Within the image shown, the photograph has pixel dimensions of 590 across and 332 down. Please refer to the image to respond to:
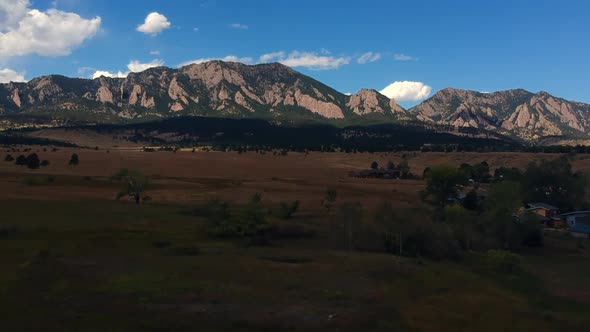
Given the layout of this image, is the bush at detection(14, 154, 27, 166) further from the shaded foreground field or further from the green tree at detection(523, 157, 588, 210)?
the green tree at detection(523, 157, 588, 210)

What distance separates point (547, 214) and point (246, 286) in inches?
2663

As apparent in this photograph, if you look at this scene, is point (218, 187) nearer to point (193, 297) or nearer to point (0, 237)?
point (0, 237)

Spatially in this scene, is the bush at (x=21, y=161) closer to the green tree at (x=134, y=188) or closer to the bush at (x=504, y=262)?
the green tree at (x=134, y=188)

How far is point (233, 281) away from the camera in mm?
33375

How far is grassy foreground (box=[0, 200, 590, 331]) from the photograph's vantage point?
25.8m

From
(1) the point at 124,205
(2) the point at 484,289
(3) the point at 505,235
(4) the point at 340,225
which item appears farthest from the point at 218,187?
(2) the point at 484,289

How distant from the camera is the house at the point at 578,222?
72.4 metres

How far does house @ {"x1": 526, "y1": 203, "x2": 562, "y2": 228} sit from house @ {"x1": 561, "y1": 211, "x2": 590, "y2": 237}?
1.43m

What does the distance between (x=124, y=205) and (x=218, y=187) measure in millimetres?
33697

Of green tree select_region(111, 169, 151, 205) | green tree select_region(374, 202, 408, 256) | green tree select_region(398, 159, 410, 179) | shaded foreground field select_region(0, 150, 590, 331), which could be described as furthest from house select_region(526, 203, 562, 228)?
green tree select_region(111, 169, 151, 205)

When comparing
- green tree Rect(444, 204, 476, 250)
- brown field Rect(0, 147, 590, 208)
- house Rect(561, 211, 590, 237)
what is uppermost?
brown field Rect(0, 147, 590, 208)

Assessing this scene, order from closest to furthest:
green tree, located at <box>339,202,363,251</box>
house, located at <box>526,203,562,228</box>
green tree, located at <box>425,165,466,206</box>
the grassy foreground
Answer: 1. the grassy foreground
2. green tree, located at <box>339,202,363,251</box>
3. house, located at <box>526,203,562,228</box>
4. green tree, located at <box>425,165,466,206</box>

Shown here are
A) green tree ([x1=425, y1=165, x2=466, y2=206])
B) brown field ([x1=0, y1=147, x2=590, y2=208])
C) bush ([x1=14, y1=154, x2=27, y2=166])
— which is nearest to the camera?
green tree ([x1=425, y1=165, x2=466, y2=206])

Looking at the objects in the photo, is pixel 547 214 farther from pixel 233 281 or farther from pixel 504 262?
pixel 233 281
